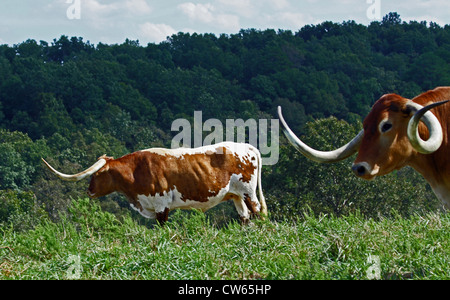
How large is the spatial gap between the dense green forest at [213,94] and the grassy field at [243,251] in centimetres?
1765

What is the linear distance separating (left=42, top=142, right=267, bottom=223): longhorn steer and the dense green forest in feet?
47.1

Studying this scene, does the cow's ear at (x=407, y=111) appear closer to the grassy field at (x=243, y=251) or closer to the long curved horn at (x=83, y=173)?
the grassy field at (x=243, y=251)

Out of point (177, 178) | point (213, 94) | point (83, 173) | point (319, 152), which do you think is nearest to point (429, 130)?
point (319, 152)

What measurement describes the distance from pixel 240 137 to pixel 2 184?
63.7 feet

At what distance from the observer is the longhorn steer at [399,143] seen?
5.68 metres

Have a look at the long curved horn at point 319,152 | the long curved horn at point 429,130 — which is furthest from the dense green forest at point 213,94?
the long curved horn at point 429,130

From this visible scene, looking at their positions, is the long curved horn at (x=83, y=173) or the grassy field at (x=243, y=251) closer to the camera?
the grassy field at (x=243, y=251)

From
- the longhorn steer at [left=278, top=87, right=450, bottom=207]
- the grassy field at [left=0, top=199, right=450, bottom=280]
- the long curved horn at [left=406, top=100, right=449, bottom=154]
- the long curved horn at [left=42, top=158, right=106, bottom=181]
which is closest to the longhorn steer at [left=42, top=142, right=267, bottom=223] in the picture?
the long curved horn at [left=42, top=158, right=106, bottom=181]

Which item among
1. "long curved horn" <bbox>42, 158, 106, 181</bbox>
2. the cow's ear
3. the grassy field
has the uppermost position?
the cow's ear

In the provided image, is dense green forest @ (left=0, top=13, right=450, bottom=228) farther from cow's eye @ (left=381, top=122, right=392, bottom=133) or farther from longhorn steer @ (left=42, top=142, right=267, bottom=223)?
cow's eye @ (left=381, top=122, right=392, bottom=133)

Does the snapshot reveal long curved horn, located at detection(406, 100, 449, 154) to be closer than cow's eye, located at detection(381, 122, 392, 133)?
Yes

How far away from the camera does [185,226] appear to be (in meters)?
6.92

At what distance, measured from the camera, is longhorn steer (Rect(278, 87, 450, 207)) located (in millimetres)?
5680

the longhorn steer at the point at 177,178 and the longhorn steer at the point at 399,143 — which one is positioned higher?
the longhorn steer at the point at 399,143
